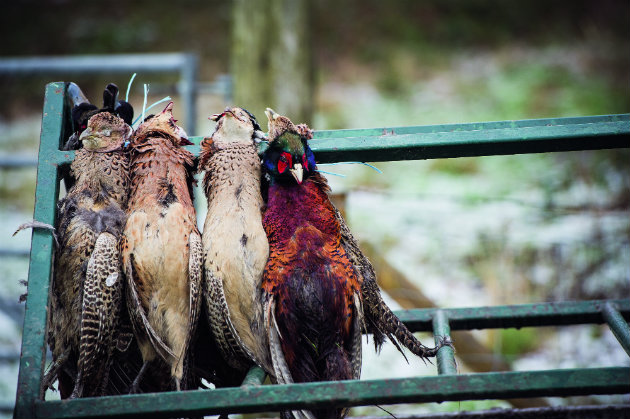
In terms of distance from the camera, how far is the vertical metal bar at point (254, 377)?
6.04 feet

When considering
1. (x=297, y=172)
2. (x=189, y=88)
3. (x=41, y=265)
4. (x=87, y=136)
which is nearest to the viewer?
(x=41, y=265)

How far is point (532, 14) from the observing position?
10977 millimetres

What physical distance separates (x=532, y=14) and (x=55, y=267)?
426 inches

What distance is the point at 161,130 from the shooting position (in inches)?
90.4

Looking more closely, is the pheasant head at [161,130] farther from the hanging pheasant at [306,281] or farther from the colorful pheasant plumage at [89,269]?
the hanging pheasant at [306,281]

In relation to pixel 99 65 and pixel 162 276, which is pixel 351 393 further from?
pixel 99 65

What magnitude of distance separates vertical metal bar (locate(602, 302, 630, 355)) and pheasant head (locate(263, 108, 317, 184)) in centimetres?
125

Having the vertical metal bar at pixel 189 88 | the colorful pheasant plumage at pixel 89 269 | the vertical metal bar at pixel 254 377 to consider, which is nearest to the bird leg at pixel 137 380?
the colorful pheasant plumage at pixel 89 269

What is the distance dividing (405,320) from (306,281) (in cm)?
76

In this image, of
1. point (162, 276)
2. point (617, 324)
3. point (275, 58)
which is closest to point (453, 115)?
point (275, 58)

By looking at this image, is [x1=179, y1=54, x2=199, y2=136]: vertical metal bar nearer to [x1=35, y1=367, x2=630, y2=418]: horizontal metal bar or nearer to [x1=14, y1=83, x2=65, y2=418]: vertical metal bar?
[x1=14, y1=83, x2=65, y2=418]: vertical metal bar

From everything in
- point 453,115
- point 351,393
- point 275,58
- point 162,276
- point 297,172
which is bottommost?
point 351,393

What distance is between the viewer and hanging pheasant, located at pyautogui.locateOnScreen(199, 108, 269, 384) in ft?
6.64

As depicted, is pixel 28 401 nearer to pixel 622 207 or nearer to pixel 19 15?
pixel 622 207
